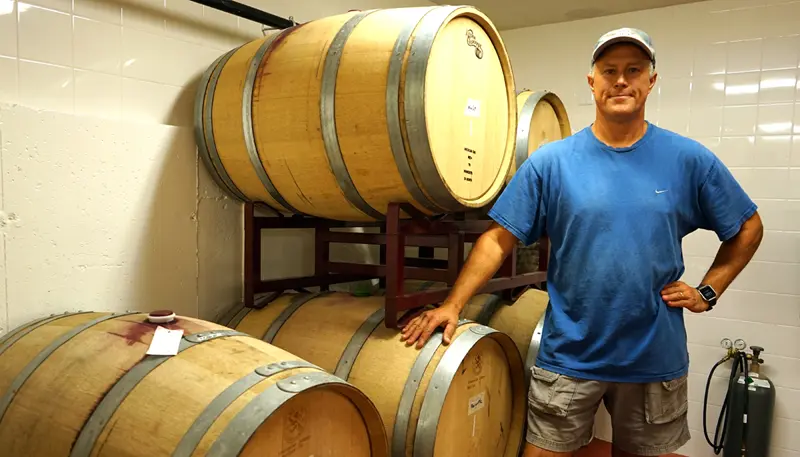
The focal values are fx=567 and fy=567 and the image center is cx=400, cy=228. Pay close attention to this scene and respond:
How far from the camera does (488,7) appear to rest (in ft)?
12.4

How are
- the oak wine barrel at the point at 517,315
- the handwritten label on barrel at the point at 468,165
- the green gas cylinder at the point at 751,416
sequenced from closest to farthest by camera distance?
the handwritten label on barrel at the point at 468,165 < the oak wine barrel at the point at 517,315 < the green gas cylinder at the point at 751,416

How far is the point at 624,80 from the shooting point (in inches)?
74.2

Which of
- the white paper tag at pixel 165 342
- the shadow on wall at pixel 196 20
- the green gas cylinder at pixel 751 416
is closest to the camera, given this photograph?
the white paper tag at pixel 165 342

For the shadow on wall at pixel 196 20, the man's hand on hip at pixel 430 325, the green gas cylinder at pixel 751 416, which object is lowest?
the green gas cylinder at pixel 751 416

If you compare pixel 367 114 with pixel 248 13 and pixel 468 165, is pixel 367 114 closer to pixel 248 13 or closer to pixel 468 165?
pixel 468 165

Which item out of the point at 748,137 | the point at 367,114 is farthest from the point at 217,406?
the point at 748,137

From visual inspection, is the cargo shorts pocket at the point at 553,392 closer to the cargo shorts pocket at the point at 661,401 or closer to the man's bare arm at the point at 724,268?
the cargo shorts pocket at the point at 661,401

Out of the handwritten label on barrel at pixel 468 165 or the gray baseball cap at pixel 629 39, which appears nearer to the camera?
the gray baseball cap at pixel 629 39

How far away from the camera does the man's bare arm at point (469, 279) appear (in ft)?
6.57

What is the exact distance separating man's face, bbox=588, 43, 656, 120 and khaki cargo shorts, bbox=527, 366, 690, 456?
0.92 m

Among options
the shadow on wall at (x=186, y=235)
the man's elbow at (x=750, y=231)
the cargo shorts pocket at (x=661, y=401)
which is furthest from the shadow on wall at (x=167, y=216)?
the man's elbow at (x=750, y=231)

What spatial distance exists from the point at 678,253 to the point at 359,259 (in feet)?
5.64

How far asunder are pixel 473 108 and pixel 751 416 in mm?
2621

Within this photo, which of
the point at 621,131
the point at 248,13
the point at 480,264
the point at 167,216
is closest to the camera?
the point at 621,131
